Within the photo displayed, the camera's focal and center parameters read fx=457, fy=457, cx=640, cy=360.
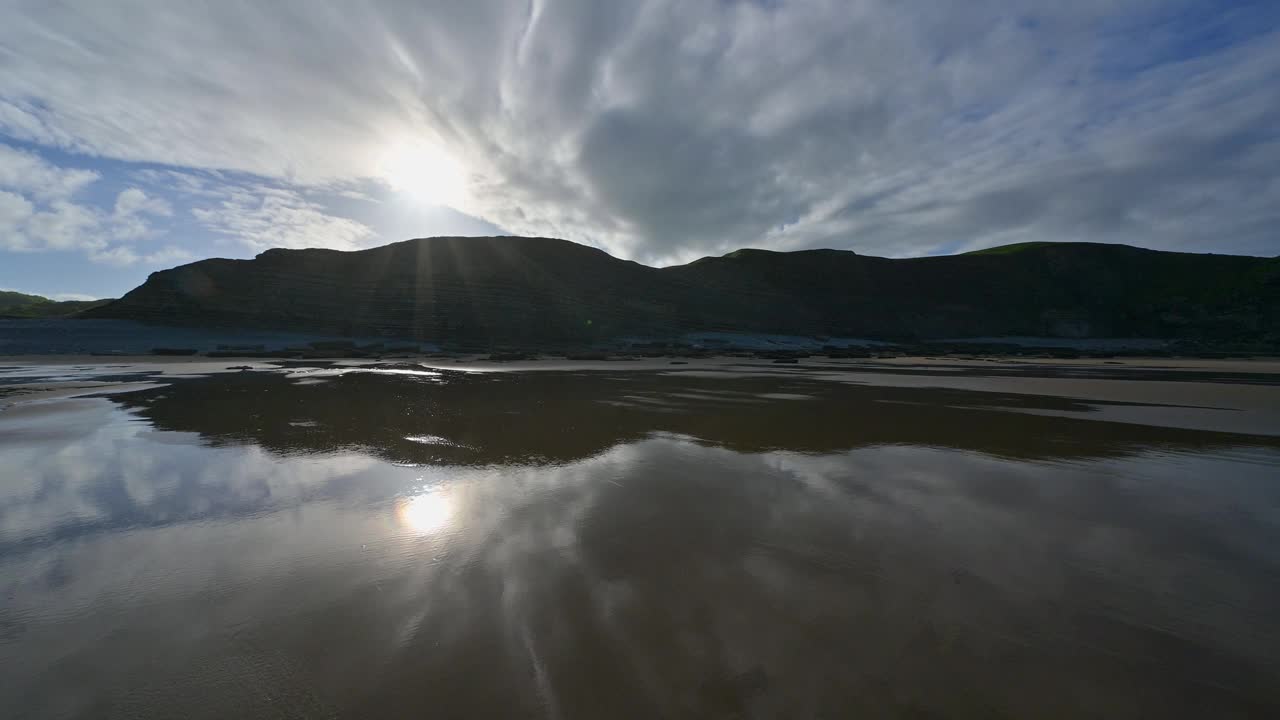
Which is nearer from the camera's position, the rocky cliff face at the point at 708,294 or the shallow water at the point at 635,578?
the shallow water at the point at 635,578

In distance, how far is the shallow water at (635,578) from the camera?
2873mm

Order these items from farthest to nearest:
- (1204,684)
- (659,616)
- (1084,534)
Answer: (1084,534) < (659,616) < (1204,684)

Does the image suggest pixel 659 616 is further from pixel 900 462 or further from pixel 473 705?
pixel 900 462

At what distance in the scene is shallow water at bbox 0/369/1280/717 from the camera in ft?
9.43

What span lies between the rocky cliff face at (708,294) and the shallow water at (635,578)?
2076 inches

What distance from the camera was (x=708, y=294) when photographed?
7800 cm

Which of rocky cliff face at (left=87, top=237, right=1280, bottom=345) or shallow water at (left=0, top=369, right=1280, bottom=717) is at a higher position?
rocky cliff face at (left=87, top=237, right=1280, bottom=345)

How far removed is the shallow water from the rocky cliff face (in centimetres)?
5274

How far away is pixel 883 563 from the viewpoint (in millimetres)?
4605

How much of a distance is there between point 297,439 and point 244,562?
6.23 m

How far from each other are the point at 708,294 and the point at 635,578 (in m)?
75.8

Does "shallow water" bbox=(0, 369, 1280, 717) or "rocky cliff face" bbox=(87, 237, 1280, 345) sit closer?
"shallow water" bbox=(0, 369, 1280, 717)

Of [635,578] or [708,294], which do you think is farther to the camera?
[708,294]

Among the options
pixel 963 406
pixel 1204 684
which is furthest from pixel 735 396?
pixel 1204 684
